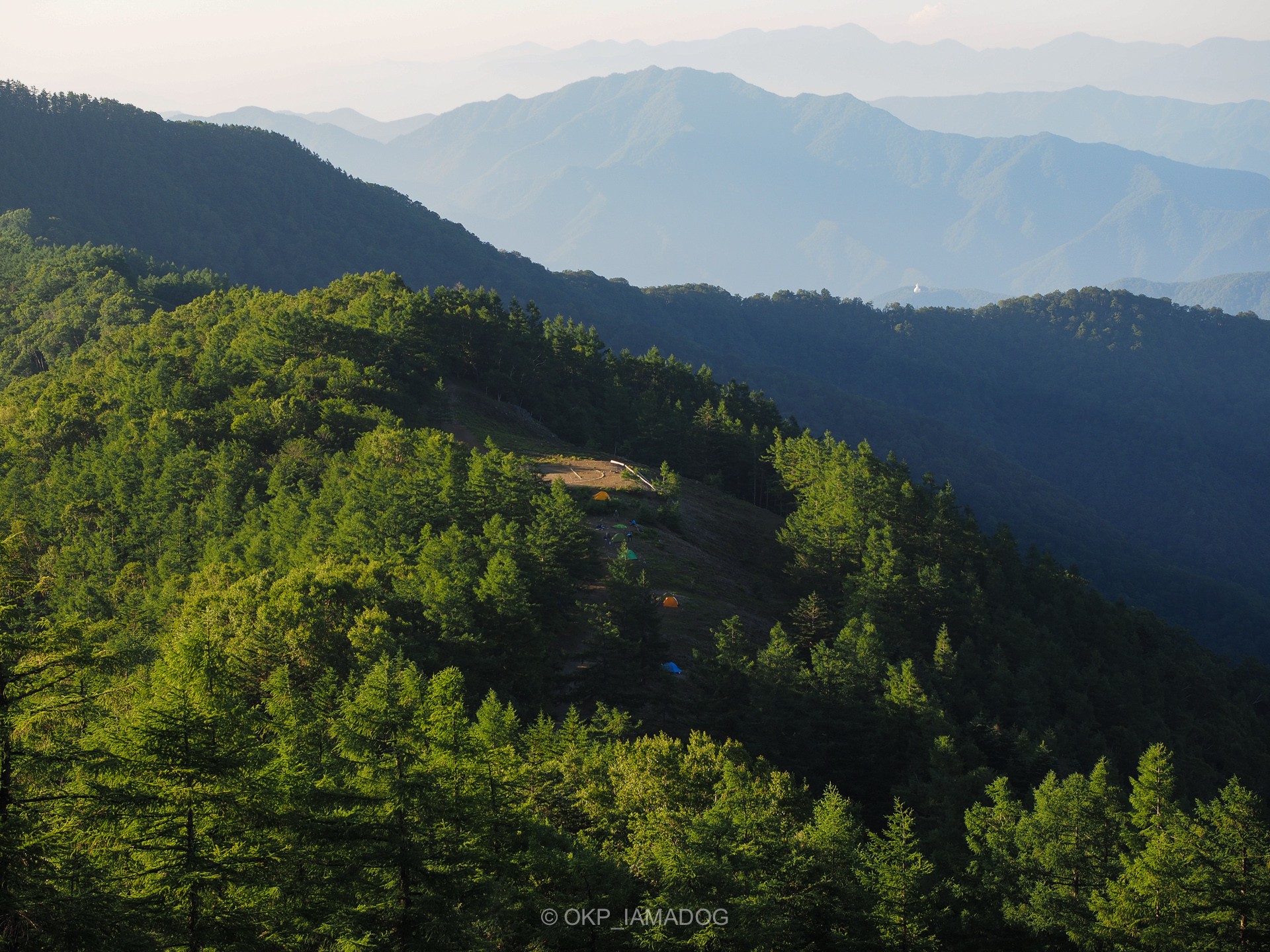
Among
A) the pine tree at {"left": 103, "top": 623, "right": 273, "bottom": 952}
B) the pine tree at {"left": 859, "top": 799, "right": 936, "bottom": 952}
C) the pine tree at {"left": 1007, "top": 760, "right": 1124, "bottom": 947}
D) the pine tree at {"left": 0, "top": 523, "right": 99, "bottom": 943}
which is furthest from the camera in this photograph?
the pine tree at {"left": 1007, "top": 760, "right": 1124, "bottom": 947}

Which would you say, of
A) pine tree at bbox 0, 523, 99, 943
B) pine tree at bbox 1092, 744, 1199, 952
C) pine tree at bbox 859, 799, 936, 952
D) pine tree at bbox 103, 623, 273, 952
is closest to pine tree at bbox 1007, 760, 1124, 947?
pine tree at bbox 1092, 744, 1199, 952

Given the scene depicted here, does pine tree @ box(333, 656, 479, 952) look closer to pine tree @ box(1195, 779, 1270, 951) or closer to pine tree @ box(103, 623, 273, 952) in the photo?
pine tree @ box(103, 623, 273, 952)

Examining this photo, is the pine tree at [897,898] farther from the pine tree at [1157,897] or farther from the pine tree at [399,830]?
the pine tree at [399,830]

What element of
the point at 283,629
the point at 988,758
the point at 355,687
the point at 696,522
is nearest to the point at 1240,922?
the point at 988,758

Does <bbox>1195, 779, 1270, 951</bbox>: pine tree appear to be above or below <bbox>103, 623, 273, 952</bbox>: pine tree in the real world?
below

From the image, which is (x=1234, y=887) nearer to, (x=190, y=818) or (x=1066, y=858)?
(x=1066, y=858)

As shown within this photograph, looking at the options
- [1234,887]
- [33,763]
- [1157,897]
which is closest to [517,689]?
[1157,897]

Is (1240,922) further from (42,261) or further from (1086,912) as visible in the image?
(42,261)

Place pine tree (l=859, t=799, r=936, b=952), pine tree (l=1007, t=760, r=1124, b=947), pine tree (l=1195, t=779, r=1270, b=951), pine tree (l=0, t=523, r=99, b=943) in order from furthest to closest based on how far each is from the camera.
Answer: pine tree (l=1007, t=760, r=1124, b=947) < pine tree (l=1195, t=779, r=1270, b=951) < pine tree (l=859, t=799, r=936, b=952) < pine tree (l=0, t=523, r=99, b=943)

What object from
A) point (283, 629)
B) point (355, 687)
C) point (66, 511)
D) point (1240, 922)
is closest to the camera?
point (1240, 922)
